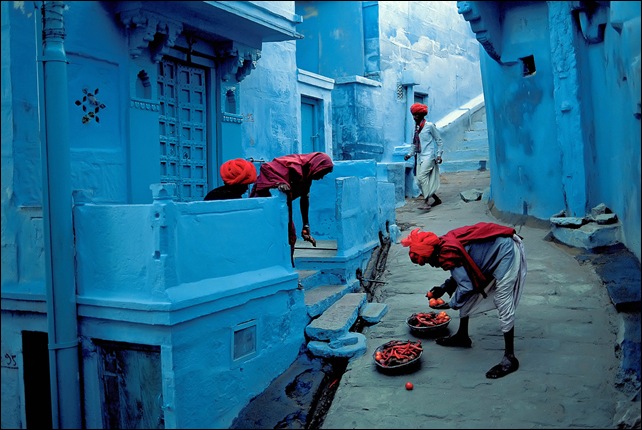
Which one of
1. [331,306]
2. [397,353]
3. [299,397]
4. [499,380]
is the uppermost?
[331,306]

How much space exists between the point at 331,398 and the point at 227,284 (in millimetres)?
1381

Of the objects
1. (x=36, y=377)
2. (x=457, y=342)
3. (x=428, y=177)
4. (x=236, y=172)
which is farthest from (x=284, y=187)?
(x=428, y=177)

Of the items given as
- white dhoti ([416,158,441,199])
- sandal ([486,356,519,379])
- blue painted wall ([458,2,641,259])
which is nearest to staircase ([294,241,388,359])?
sandal ([486,356,519,379])

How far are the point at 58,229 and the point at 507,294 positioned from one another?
364 cm

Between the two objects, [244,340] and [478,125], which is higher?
[478,125]

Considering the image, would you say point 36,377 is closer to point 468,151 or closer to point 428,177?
point 428,177

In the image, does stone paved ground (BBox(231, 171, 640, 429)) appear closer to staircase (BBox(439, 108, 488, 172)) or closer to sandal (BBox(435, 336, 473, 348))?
sandal (BBox(435, 336, 473, 348))

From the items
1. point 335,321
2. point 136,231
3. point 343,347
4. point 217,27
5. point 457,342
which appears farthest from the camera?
point 217,27

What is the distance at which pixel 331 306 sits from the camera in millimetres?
6586

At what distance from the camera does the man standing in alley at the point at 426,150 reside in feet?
34.3

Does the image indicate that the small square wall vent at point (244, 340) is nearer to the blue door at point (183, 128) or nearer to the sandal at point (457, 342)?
the sandal at point (457, 342)

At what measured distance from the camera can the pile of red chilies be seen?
5.31m

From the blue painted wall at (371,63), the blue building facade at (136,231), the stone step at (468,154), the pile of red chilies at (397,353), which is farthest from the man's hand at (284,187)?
the stone step at (468,154)

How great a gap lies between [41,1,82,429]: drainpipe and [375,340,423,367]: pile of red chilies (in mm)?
2502
